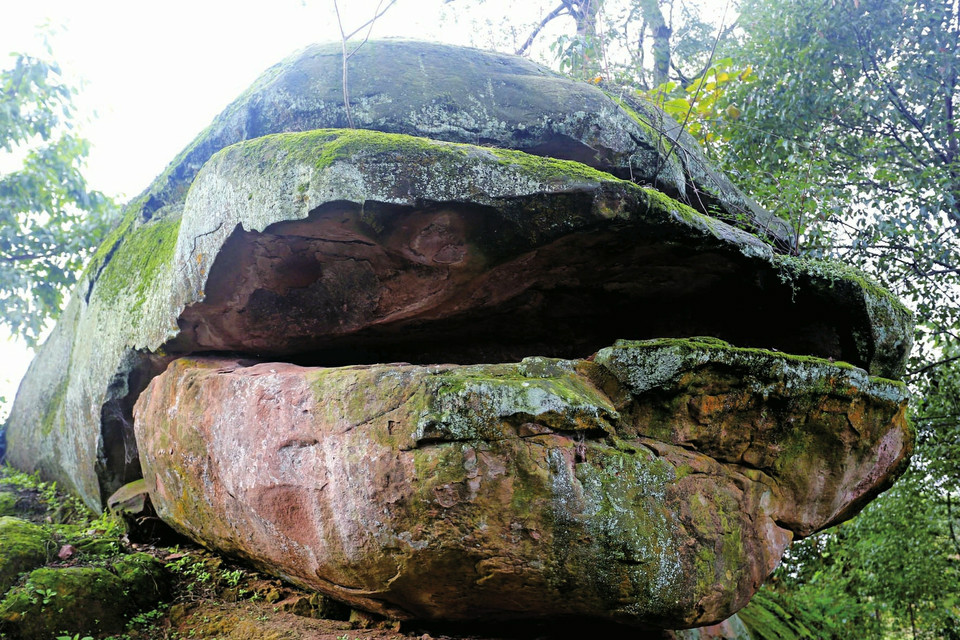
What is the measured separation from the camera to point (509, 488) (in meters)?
3.38

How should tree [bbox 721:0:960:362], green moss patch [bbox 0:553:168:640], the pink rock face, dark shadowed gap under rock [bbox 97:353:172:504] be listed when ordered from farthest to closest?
tree [bbox 721:0:960:362] < dark shadowed gap under rock [bbox 97:353:172:504] < green moss patch [bbox 0:553:168:640] < the pink rock face

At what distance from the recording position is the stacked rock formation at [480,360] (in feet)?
11.3

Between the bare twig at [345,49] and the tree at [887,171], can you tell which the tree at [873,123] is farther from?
the bare twig at [345,49]

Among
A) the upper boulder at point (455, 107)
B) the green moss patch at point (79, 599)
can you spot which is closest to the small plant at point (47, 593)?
the green moss patch at point (79, 599)

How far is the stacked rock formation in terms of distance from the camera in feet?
11.3

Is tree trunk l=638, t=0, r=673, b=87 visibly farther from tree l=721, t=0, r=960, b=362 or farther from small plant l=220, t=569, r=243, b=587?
small plant l=220, t=569, r=243, b=587

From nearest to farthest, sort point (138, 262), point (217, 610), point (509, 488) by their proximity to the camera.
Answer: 1. point (509, 488)
2. point (217, 610)
3. point (138, 262)

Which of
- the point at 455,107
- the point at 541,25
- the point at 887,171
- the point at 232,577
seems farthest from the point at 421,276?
the point at 541,25

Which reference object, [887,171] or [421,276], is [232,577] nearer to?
[421,276]

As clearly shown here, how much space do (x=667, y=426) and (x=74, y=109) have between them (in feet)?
32.4

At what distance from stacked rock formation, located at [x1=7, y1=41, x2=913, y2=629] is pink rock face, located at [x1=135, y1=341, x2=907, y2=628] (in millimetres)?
17

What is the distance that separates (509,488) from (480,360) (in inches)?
82.9

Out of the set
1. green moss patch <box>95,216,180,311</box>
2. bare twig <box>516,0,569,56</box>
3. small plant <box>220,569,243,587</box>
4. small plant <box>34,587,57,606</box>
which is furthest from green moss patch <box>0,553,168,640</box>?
bare twig <box>516,0,569,56</box>

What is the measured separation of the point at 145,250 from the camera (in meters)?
5.92
